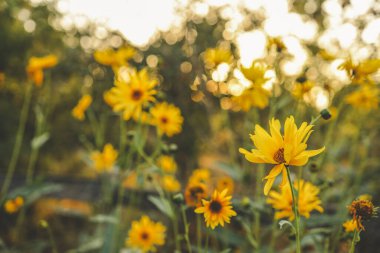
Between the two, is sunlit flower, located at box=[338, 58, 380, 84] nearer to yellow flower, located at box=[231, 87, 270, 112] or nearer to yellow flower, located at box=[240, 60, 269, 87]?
yellow flower, located at box=[240, 60, 269, 87]

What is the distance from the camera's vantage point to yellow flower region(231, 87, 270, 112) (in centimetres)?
169

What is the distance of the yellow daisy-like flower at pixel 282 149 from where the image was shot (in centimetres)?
77

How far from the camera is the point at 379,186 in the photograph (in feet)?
9.10

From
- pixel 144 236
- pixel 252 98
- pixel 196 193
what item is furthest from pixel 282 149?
pixel 144 236

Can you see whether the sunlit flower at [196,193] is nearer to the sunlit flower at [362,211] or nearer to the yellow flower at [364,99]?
the sunlit flower at [362,211]

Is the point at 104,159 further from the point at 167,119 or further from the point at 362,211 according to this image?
the point at 362,211

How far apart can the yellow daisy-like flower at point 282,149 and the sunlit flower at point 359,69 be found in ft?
2.20

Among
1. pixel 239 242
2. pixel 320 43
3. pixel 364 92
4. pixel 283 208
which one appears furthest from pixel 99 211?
pixel 320 43

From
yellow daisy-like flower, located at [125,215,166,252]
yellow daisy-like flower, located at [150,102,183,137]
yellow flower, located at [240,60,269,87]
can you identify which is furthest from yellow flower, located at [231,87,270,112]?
yellow daisy-like flower, located at [125,215,166,252]

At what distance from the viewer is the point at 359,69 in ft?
4.46

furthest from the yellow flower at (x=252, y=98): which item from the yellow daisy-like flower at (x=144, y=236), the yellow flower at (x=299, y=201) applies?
the yellow daisy-like flower at (x=144, y=236)

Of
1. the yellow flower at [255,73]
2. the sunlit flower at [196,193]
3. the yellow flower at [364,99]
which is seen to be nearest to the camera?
the sunlit flower at [196,193]

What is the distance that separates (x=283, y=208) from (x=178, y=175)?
2.96m

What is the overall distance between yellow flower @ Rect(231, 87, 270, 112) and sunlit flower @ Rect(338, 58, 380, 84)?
40 centimetres
